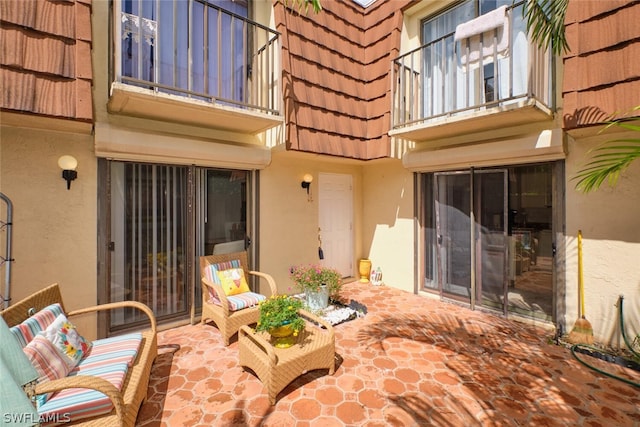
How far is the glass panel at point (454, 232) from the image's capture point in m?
→ 5.42

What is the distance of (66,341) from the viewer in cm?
258

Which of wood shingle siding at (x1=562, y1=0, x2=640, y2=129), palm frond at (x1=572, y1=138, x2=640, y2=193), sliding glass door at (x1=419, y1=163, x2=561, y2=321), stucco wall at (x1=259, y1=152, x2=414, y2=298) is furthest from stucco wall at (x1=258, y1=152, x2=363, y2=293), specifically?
palm frond at (x1=572, y1=138, x2=640, y2=193)

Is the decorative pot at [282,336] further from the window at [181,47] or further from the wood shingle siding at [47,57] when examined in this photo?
the wood shingle siding at [47,57]

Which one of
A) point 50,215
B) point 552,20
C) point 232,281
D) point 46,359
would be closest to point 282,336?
point 232,281

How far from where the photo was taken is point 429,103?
19.0 ft

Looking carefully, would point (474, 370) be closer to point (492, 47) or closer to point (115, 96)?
point (492, 47)

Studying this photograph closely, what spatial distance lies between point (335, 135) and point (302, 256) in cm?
260

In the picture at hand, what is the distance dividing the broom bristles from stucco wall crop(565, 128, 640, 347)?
7.8 inches

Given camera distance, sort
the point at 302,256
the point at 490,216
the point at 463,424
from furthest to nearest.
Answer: the point at 302,256, the point at 490,216, the point at 463,424

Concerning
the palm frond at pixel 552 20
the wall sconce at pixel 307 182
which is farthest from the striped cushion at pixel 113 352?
the palm frond at pixel 552 20

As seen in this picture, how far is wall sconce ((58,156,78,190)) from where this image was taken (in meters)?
3.64

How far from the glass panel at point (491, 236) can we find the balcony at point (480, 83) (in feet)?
3.16

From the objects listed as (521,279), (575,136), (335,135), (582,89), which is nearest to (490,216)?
(521,279)

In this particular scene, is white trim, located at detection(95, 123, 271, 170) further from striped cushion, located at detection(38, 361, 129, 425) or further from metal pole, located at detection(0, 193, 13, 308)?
striped cushion, located at detection(38, 361, 129, 425)
